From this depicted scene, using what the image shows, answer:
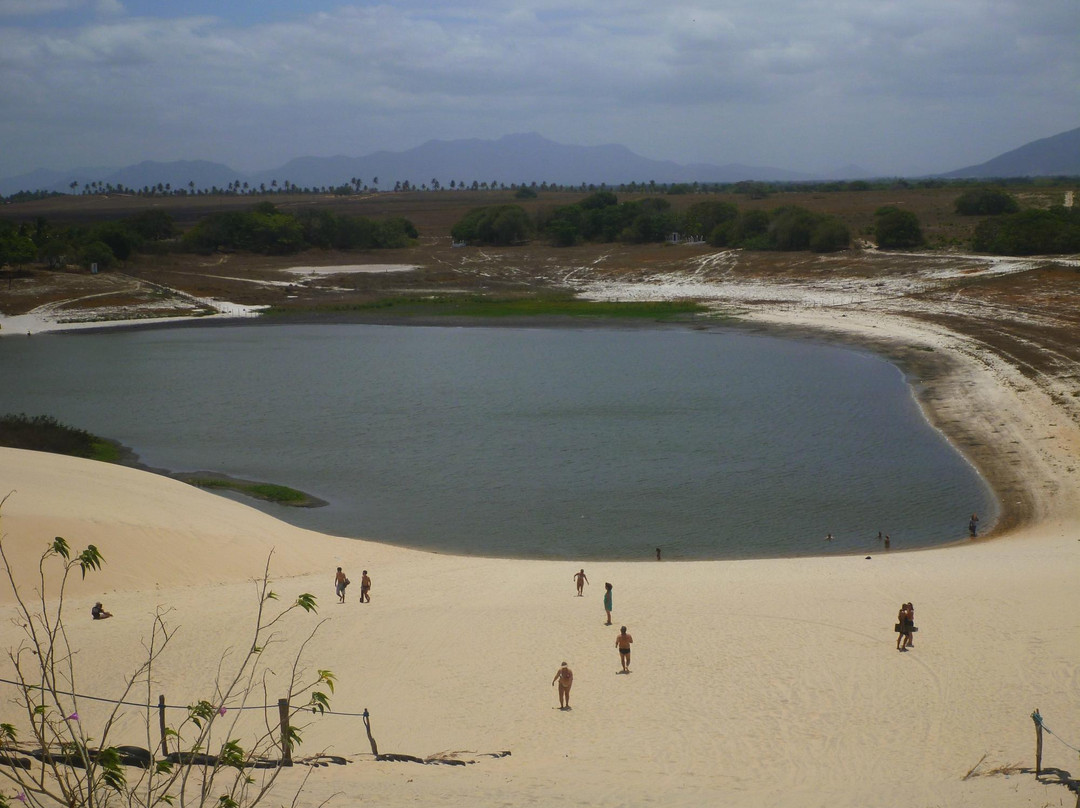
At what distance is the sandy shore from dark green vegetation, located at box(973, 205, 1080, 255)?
42.0 m

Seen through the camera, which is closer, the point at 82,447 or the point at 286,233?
the point at 82,447

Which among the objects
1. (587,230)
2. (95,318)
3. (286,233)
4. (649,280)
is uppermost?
(587,230)

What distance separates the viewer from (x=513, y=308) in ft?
202

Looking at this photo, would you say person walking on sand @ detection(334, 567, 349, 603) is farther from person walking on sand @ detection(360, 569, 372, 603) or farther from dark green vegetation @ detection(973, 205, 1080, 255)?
dark green vegetation @ detection(973, 205, 1080, 255)

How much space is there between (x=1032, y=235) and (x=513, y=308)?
103 ft

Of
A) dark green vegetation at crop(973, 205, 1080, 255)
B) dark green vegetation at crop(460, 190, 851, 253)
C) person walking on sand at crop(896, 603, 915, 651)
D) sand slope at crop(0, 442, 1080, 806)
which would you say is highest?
dark green vegetation at crop(460, 190, 851, 253)

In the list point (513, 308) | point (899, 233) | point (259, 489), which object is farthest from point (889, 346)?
point (259, 489)

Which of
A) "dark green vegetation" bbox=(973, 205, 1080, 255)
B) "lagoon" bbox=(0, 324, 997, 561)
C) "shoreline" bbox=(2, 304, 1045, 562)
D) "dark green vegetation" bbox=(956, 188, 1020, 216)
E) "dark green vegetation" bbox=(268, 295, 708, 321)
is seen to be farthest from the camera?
"dark green vegetation" bbox=(956, 188, 1020, 216)

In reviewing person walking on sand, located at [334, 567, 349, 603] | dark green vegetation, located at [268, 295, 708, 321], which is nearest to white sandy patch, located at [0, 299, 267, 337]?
dark green vegetation, located at [268, 295, 708, 321]

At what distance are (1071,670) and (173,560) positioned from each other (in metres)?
15.3

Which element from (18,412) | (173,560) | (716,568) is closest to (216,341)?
(18,412)

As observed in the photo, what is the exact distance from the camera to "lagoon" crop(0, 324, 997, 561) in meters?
23.9

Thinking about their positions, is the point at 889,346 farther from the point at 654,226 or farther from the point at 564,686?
the point at 654,226

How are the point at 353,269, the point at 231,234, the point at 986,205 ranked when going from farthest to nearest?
the point at 231,234, the point at 986,205, the point at 353,269
